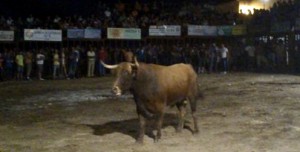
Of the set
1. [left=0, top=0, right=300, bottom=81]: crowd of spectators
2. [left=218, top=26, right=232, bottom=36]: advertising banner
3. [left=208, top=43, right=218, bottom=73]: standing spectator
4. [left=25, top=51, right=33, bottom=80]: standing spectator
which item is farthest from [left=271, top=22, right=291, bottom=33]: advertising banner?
[left=25, top=51, right=33, bottom=80]: standing spectator

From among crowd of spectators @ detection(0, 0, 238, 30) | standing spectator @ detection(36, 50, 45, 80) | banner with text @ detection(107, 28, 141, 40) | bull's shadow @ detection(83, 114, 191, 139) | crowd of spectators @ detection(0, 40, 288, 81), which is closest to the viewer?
bull's shadow @ detection(83, 114, 191, 139)

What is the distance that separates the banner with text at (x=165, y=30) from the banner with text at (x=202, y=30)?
0.87m

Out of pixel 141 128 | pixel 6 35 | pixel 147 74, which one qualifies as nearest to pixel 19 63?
pixel 6 35

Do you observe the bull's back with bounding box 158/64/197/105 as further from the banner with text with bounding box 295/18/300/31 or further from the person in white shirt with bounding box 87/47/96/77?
the banner with text with bounding box 295/18/300/31

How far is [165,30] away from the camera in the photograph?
101ft

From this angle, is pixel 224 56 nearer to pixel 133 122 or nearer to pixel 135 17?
pixel 135 17

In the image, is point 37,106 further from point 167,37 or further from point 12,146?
point 167,37

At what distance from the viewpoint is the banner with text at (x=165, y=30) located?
30750 millimetres

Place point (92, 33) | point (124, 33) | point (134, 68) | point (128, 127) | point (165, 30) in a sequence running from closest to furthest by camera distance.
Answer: point (134, 68) < point (128, 127) < point (92, 33) < point (124, 33) < point (165, 30)

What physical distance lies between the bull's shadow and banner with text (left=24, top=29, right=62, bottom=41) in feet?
53.1

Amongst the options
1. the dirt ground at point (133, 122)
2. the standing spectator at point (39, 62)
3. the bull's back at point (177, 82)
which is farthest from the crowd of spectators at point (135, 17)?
the bull's back at point (177, 82)

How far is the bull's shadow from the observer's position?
11.2 meters

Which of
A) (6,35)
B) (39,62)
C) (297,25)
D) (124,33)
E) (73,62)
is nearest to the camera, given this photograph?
(39,62)

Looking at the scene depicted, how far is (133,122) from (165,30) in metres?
18.8
